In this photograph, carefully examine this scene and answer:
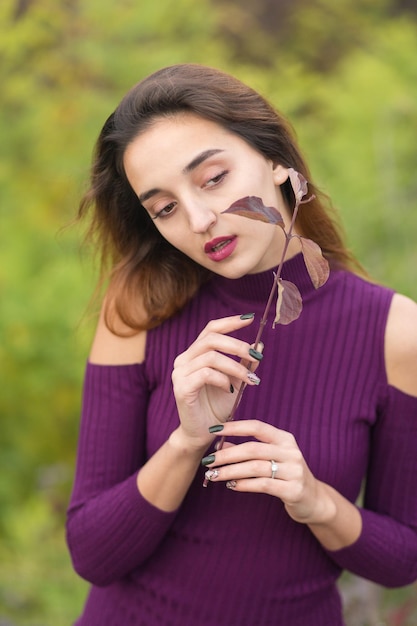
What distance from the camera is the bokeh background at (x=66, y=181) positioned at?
3.67m

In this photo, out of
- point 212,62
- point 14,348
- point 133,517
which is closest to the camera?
point 133,517

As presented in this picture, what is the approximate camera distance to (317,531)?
1.61 meters

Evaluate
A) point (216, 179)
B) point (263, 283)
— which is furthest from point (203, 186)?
point (263, 283)

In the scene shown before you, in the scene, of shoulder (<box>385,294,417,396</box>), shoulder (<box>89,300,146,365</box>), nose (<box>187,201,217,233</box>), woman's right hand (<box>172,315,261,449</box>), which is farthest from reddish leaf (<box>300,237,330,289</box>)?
shoulder (<box>89,300,146,365</box>)

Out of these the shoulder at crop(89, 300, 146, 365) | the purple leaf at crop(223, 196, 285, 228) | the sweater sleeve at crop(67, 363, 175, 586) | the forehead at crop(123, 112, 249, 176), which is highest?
the forehead at crop(123, 112, 249, 176)

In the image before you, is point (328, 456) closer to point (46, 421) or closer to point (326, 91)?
point (46, 421)

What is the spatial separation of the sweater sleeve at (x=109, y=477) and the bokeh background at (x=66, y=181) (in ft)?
4.50

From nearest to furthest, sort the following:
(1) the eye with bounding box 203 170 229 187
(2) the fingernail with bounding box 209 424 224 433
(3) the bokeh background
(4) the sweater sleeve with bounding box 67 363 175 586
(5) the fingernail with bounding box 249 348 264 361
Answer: (5) the fingernail with bounding box 249 348 264 361, (2) the fingernail with bounding box 209 424 224 433, (1) the eye with bounding box 203 170 229 187, (4) the sweater sleeve with bounding box 67 363 175 586, (3) the bokeh background

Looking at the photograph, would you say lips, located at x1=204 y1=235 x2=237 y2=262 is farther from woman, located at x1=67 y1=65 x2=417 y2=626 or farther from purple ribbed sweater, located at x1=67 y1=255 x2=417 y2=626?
purple ribbed sweater, located at x1=67 y1=255 x2=417 y2=626

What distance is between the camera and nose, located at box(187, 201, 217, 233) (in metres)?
1.47

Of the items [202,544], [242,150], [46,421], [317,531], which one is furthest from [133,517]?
[46,421]

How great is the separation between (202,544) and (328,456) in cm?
31

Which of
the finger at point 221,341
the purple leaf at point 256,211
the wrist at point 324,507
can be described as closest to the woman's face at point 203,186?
the finger at point 221,341

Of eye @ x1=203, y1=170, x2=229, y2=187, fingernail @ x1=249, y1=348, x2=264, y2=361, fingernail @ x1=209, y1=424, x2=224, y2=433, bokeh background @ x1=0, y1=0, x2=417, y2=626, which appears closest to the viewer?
fingernail @ x1=249, y1=348, x2=264, y2=361
